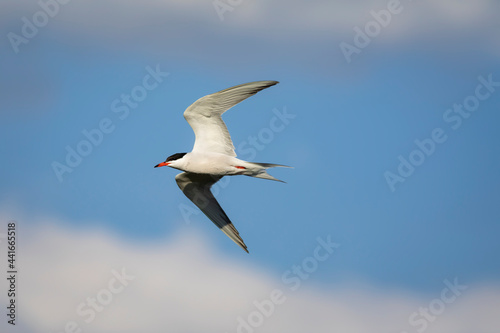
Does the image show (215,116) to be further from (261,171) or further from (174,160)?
(261,171)

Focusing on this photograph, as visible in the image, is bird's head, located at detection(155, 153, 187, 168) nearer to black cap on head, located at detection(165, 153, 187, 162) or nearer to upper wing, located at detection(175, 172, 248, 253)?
black cap on head, located at detection(165, 153, 187, 162)

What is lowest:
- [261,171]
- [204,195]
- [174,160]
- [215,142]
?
[261,171]

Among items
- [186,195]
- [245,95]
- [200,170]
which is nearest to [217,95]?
[245,95]

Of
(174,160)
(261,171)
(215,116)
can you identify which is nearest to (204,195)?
(174,160)

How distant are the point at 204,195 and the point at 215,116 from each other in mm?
2246

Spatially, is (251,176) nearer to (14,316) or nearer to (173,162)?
(173,162)

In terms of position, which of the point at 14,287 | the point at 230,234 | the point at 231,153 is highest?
the point at 14,287

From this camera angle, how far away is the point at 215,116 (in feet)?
44.0

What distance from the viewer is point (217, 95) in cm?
1305

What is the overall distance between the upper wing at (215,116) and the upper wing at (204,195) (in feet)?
4.52

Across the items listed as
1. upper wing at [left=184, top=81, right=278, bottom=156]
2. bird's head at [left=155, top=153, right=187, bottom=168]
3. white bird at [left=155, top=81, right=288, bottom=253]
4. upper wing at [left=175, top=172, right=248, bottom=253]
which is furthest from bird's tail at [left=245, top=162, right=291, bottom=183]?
upper wing at [left=175, top=172, right=248, bottom=253]

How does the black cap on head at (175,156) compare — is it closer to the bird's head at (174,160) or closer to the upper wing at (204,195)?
the bird's head at (174,160)


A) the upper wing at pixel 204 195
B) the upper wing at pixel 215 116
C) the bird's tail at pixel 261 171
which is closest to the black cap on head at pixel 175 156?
the upper wing at pixel 215 116

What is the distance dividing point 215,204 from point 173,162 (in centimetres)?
191
